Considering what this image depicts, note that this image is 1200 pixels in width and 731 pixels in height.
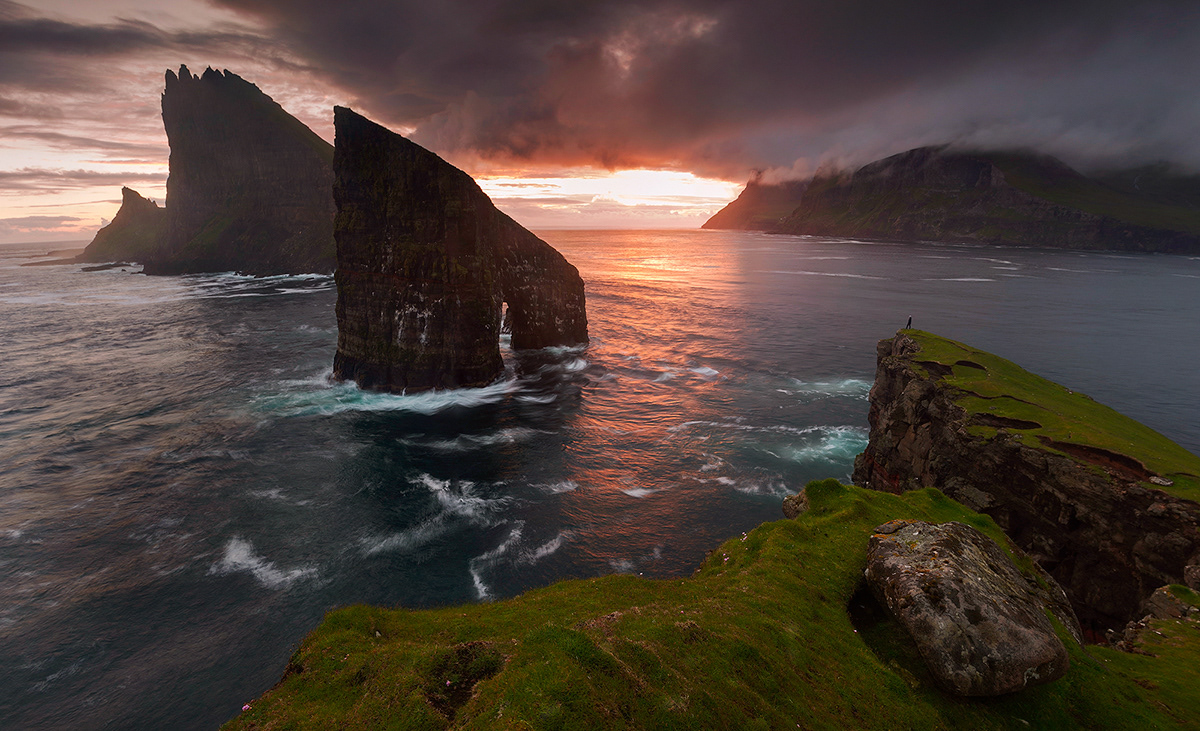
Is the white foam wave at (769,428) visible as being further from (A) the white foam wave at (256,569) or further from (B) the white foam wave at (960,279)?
(B) the white foam wave at (960,279)

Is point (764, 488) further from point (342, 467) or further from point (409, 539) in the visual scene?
point (342, 467)

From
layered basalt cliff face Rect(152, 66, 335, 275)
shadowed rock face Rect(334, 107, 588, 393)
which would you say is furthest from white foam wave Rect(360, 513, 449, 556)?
layered basalt cliff face Rect(152, 66, 335, 275)

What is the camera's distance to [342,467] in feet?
133

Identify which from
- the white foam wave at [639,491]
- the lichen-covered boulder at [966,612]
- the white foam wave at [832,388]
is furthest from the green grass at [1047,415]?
the white foam wave at [639,491]

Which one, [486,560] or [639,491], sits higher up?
[639,491]

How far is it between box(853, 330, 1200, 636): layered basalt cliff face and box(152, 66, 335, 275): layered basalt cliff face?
177 m

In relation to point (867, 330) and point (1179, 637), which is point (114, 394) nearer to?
point (1179, 637)

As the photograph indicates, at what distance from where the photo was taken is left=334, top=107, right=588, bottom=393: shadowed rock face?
57469mm

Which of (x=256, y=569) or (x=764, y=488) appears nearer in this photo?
(x=256, y=569)

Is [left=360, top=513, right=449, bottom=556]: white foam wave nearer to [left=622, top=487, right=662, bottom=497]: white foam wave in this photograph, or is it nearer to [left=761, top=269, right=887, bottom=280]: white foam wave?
[left=622, top=487, right=662, bottom=497]: white foam wave

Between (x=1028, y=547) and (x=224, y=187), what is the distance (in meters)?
258

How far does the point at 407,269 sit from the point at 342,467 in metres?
26.4

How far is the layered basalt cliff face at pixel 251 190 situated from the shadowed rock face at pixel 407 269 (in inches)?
4711

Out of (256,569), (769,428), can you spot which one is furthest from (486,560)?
(769,428)
